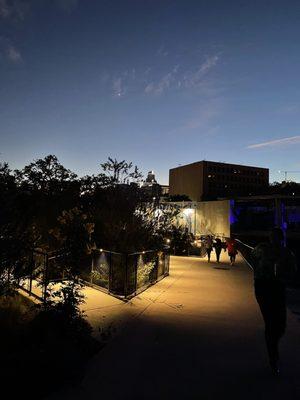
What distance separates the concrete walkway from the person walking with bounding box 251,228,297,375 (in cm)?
44

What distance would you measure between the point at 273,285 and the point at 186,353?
1.72m

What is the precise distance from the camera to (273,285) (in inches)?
201

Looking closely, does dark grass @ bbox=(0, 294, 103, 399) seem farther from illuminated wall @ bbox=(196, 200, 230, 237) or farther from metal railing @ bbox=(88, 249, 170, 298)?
illuminated wall @ bbox=(196, 200, 230, 237)

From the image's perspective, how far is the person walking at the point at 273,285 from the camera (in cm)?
500

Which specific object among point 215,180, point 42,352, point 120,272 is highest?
point 215,180

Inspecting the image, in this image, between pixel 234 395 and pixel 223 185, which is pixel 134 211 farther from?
pixel 223 185

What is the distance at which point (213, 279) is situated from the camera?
13.9m

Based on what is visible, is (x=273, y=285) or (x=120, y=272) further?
(x=120, y=272)

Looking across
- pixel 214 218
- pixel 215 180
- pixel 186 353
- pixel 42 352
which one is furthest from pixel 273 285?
pixel 215 180

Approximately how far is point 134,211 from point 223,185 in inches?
4491

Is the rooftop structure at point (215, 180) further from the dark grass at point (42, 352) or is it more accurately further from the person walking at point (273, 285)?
the dark grass at point (42, 352)

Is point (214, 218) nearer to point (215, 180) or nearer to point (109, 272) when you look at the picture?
point (109, 272)

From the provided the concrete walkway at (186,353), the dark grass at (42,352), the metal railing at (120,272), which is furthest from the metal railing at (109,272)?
the dark grass at (42,352)

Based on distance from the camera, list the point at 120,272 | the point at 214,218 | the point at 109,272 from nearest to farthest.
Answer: the point at 109,272, the point at 120,272, the point at 214,218
